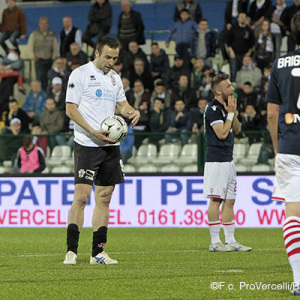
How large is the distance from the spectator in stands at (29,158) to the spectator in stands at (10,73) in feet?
13.5

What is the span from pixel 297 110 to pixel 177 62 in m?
12.4

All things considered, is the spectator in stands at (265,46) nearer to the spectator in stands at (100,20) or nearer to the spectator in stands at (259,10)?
the spectator in stands at (259,10)

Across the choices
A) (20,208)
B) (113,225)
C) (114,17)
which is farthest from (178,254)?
(114,17)

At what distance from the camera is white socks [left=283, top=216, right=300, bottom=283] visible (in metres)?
4.96

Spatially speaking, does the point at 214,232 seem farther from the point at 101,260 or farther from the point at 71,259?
the point at 71,259

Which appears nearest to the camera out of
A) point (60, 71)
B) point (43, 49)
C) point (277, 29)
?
point (277, 29)

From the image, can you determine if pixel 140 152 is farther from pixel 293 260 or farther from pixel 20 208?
pixel 293 260

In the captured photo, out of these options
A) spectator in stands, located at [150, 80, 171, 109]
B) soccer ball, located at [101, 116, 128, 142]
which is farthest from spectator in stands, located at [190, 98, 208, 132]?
soccer ball, located at [101, 116, 128, 142]

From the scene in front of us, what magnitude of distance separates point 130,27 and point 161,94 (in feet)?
7.93

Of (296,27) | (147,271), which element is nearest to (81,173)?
(147,271)

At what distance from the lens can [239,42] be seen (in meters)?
17.4

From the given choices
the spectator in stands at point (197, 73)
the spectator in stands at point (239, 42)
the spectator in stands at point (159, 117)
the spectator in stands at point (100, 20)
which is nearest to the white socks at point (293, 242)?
the spectator in stands at point (159, 117)

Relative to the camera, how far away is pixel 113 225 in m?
14.4

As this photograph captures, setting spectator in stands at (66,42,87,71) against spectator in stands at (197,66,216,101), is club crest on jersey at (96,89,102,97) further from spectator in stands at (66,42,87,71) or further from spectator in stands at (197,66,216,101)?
spectator in stands at (66,42,87,71)
